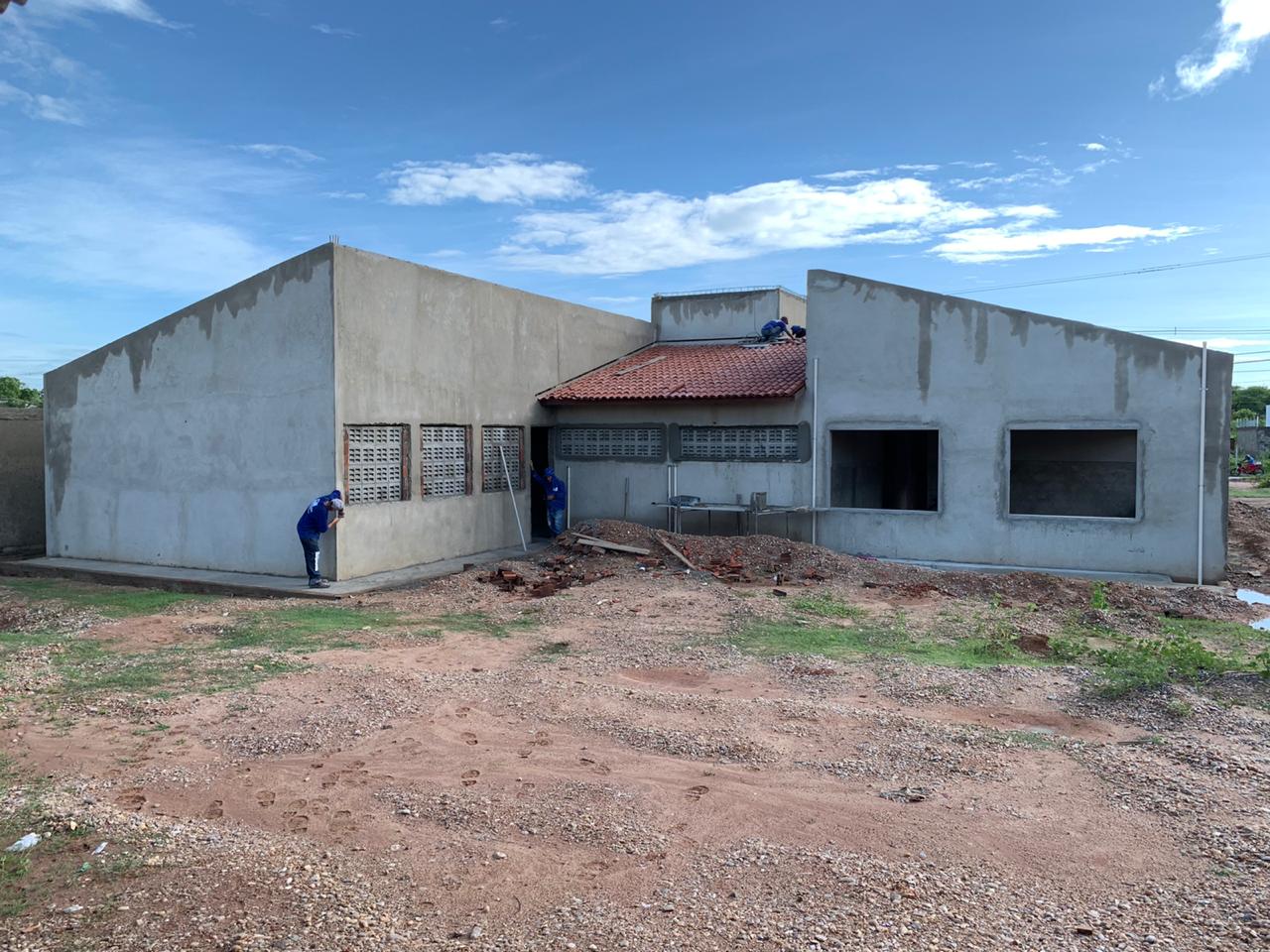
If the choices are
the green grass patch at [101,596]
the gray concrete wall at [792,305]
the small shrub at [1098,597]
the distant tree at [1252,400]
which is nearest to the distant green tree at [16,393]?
the green grass patch at [101,596]

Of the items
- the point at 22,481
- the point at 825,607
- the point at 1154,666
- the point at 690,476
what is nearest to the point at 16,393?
the point at 22,481

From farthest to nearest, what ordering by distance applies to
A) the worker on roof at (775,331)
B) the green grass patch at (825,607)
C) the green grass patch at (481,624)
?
1. the worker on roof at (775,331)
2. the green grass patch at (825,607)
3. the green grass patch at (481,624)

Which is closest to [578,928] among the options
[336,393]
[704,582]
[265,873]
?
[265,873]

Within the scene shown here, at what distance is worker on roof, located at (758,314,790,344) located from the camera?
2177cm

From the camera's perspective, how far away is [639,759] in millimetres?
6613

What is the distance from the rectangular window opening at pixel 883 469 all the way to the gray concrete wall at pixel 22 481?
1519 cm

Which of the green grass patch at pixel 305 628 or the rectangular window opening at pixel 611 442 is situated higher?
the rectangular window opening at pixel 611 442

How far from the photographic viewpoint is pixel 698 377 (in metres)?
18.8

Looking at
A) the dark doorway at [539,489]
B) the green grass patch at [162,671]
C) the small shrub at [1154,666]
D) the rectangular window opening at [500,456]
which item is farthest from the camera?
the dark doorway at [539,489]

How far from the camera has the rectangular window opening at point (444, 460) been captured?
1597cm

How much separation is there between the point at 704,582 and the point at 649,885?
9.58 metres

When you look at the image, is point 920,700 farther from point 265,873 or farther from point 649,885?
point 265,873

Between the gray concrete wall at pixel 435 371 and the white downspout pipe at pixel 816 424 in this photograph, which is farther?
the white downspout pipe at pixel 816 424

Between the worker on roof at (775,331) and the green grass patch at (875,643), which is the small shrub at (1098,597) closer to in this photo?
the green grass patch at (875,643)
